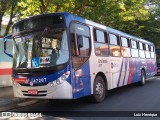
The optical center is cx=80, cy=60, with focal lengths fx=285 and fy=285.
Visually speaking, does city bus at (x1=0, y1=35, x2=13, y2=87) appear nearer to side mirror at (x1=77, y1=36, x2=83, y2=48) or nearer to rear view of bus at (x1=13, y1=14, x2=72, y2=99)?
rear view of bus at (x1=13, y1=14, x2=72, y2=99)

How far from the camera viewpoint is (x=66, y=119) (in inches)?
305

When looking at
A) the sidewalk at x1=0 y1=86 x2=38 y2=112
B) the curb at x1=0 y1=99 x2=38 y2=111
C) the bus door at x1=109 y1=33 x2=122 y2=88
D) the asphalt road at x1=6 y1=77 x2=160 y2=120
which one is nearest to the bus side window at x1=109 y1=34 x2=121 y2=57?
the bus door at x1=109 y1=33 x2=122 y2=88

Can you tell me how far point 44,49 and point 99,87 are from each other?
2.72 meters

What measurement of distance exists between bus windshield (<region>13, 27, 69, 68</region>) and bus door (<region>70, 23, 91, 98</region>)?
32cm

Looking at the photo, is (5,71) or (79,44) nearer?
(79,44)

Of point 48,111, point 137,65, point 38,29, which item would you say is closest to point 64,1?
point 137,65

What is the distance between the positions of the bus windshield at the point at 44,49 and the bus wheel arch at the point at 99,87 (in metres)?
2.06

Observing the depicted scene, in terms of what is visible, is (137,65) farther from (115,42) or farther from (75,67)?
(75,67)

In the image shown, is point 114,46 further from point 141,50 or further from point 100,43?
point 141,50

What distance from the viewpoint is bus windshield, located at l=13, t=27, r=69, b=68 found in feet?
26.9

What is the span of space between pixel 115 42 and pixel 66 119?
208 inches

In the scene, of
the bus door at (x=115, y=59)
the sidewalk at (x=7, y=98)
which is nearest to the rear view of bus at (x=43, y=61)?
the sidewalk at (x=7, y=98)

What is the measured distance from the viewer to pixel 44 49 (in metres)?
8.38

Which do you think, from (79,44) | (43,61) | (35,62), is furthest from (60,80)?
(79,44)
